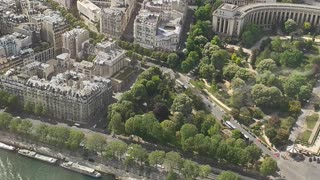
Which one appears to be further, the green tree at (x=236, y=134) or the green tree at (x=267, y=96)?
the green tree at (x=267, y=96)

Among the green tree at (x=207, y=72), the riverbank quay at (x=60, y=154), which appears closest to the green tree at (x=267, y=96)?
the green tree at (x=207, y=72)

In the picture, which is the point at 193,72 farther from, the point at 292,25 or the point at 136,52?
the point at 292,25

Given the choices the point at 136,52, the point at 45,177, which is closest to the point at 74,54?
the point at 136,52

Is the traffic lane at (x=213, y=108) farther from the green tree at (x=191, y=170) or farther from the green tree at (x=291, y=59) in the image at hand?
the green tree at (x=291, y=59)

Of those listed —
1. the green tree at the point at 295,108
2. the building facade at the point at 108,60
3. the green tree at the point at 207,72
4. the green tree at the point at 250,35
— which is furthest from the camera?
the green tree at the point at 250,35

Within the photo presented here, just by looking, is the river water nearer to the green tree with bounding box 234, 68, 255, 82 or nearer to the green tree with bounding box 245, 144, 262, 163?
the green tree with bounding box 245, 144, 262, 163

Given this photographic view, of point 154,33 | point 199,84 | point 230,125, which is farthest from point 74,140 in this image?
point 154,33

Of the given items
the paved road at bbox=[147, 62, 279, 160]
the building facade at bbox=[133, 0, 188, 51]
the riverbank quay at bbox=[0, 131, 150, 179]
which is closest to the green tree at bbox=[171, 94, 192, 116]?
the paved road at bbox=[147, 62, 279, 160]
